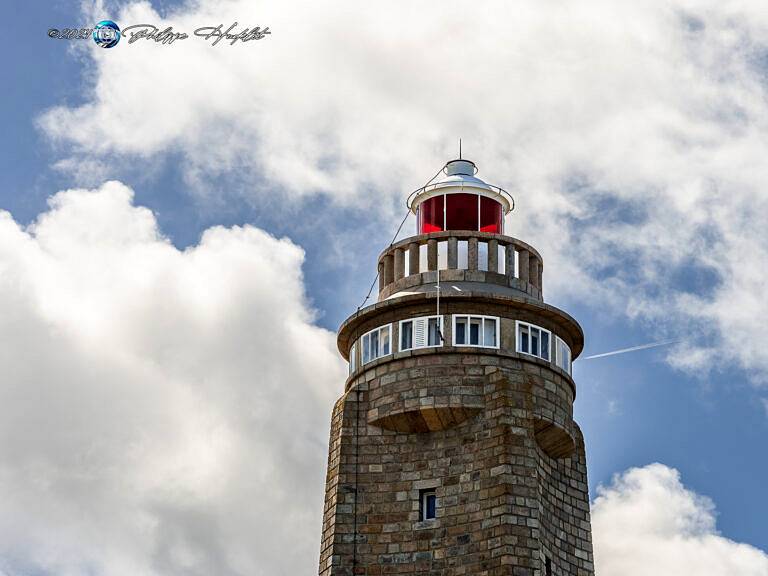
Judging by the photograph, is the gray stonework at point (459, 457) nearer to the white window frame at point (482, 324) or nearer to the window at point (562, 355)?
the white window frame at point (482, 324)

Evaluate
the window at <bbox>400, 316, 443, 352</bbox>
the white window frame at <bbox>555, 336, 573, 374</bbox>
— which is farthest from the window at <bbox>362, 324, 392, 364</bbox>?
the white window frame at <bbox>555, 336, 573, 374</bbox>

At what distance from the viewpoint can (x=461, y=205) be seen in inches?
1969

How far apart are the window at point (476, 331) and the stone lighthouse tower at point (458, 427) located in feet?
0.14

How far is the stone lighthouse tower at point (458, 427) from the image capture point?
43.0 metres

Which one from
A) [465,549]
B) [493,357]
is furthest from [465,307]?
[465,549]

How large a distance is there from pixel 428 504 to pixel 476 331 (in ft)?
17.5

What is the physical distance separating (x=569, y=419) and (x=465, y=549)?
5921 mm

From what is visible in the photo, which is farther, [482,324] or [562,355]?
[562,355]

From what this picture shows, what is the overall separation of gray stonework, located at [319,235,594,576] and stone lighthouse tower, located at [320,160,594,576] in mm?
40

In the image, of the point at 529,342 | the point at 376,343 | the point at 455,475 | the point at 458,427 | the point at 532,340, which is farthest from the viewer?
the point at 376,343

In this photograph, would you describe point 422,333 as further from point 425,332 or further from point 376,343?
point 376,343

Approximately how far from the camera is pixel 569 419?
4622cm

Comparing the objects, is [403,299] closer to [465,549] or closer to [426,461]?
[426,461]

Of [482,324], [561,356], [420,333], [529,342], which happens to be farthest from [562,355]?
[420,333]
